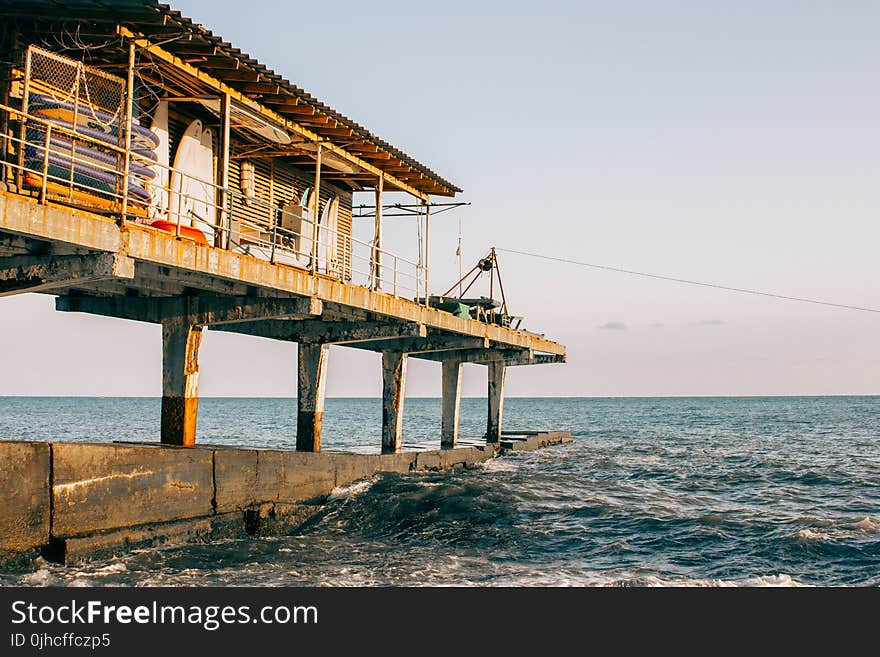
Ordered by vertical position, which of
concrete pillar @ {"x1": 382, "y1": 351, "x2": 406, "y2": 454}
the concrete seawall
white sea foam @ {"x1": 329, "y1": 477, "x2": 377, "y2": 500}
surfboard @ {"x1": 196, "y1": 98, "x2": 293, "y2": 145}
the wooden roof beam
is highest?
the wooden roof beam

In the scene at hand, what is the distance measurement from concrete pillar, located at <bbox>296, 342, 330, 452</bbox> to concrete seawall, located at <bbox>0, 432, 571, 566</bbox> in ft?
10.3

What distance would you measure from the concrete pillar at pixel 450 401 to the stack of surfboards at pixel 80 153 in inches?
725

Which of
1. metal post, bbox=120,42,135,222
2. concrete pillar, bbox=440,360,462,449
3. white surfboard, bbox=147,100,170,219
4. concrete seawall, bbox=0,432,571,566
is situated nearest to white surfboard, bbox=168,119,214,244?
white surfboard, bbox=147,100,170,219

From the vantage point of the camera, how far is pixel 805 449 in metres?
42.5

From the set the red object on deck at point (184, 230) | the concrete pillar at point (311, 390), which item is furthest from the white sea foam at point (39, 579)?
the concrete pillar at point (311, 390)

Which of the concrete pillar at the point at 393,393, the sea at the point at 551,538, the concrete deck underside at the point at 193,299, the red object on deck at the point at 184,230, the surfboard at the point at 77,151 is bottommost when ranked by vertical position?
the sea at the point at 551,538

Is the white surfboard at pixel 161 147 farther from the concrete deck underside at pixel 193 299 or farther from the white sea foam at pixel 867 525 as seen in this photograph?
the white sea foam at pixel 867 525

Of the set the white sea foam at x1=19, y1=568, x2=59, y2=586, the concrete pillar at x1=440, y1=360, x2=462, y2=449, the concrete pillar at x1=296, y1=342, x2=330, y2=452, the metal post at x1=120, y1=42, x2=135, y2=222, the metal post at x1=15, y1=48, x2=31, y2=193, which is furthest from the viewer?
the concrete pillar at x1=440, y1=360, x2=462, y2=449

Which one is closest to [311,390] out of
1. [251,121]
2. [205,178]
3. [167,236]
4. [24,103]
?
[205,178]

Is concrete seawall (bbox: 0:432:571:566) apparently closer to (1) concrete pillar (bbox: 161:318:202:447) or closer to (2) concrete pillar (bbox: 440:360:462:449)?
(1) concrete pillar (bbox: 161:318:202:447)

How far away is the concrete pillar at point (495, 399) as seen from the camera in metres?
35.8

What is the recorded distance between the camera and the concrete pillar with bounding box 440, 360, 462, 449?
100 ft
